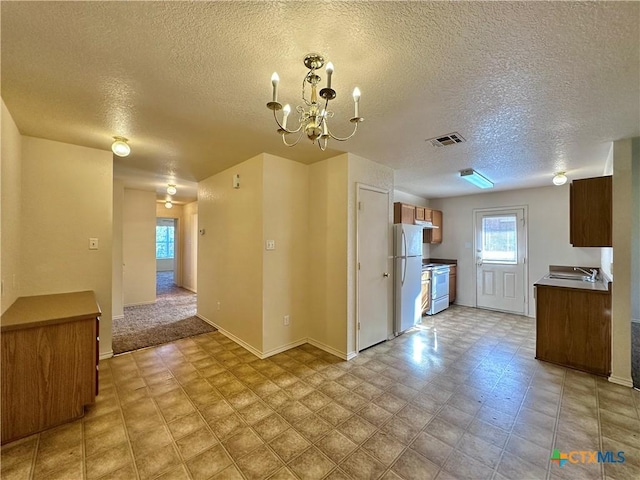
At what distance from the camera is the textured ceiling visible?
1252 millimetres

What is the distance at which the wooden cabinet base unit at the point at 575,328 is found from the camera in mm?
2814

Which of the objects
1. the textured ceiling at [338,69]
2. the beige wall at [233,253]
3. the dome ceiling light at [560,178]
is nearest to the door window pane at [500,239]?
the dome ceiling light at [560,178]

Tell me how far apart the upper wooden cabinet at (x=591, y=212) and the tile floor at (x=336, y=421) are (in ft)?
4.82

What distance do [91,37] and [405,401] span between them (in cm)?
328

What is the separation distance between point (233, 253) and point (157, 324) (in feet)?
6.52

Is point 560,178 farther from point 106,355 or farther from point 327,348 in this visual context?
point 106,355

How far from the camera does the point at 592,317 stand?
2.91 metres

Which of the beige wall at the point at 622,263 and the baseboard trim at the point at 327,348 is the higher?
the beige wall at the point at 622,263

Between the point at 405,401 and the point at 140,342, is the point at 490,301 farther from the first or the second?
the point at 140,342

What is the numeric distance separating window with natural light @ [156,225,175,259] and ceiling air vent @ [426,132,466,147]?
32.7ft

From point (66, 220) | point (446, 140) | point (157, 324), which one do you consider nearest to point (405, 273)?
point (446, 140)

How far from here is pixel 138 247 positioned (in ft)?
18.6

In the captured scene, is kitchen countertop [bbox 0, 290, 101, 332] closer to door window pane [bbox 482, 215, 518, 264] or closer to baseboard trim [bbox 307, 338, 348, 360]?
baseboard trim [bbox 307, 338, 348, 360]

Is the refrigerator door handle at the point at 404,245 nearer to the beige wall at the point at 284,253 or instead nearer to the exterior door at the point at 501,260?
the beige wall at the point at 284,253
